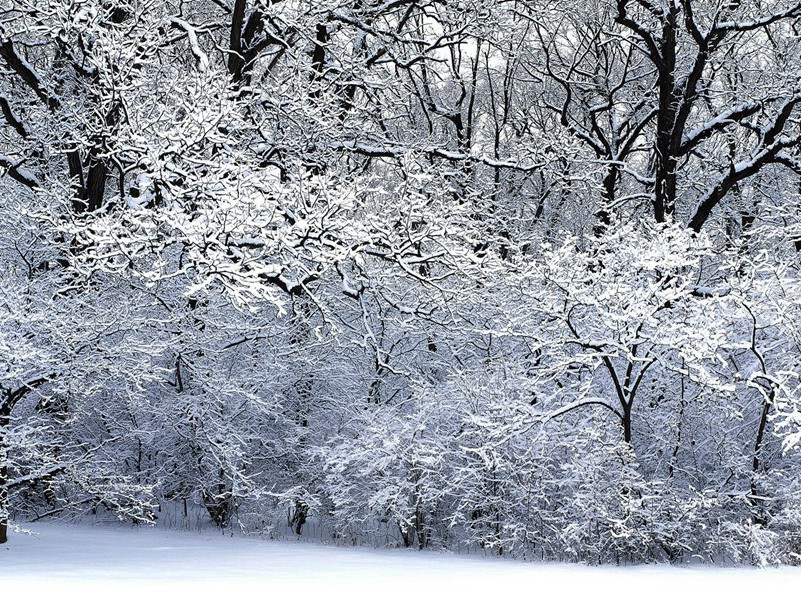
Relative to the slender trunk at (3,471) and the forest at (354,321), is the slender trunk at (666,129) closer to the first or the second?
the forest at (354,321)

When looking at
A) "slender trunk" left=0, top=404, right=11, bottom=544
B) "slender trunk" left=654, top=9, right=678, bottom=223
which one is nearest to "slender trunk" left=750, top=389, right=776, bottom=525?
"slender trunk" left=654, top=9, right=678, bottom=223

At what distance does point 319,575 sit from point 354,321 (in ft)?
14.5

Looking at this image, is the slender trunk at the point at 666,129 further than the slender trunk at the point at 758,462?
Yes

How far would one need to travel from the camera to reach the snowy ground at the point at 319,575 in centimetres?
650

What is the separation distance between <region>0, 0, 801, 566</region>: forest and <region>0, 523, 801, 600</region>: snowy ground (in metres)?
0.49

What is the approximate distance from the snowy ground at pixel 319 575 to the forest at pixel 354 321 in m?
0.49

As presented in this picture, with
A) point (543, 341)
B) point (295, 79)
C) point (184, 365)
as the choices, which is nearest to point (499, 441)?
point (543, 341)

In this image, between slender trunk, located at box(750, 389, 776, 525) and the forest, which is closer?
the forest

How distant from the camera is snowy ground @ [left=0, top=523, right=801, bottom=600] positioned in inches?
256

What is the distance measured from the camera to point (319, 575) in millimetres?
7336

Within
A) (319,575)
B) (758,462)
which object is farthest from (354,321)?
(758,462)

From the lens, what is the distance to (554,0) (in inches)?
512

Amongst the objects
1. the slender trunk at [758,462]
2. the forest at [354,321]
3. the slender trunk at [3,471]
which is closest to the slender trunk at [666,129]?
the forest at [354,321]

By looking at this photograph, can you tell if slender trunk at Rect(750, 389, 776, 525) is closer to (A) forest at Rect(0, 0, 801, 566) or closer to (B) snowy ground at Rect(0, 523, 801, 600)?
(A) forest at Rect(0, 0, 801, 566)
